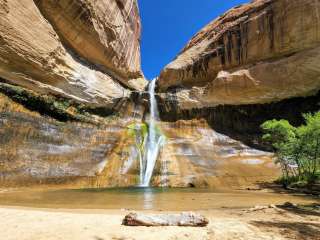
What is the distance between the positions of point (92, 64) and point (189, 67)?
11.8 metres

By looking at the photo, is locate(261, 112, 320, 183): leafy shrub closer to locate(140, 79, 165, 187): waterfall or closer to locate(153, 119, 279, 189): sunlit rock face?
locate(153, 119, 279, 189): sunlit rock face

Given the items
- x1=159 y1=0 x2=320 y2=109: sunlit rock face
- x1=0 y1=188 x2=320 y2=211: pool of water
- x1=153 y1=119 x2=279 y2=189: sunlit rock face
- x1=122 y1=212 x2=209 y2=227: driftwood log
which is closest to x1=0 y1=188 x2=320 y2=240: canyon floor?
x1=122 y1=212 x2=209 y2=227: driftwood log

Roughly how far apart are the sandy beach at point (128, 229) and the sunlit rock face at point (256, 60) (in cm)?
2523

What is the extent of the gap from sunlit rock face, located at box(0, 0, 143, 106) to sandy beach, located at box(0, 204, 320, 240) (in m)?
17.6

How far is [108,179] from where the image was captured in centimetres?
2114

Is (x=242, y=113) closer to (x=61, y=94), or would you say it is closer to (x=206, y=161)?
(x=206, y=161)

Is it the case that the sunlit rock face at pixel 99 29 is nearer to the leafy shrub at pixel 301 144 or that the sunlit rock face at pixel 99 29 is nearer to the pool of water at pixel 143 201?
the pool of water at pixel 143 201

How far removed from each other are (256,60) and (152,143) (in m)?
15.7

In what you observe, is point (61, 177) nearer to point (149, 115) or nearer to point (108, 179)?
point (108, 179)

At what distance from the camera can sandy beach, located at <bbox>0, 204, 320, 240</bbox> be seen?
5391 mm

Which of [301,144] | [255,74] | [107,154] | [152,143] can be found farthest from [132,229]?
[255,74]

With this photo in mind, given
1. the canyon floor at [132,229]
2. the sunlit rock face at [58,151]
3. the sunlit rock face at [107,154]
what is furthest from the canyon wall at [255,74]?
the canyon floor at [132,229]

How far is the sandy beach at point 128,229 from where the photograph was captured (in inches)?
212

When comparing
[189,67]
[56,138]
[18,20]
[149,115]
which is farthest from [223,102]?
[18,20]
